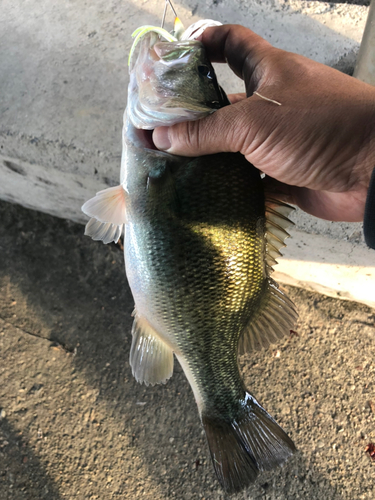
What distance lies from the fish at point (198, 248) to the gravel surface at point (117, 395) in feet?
2.48

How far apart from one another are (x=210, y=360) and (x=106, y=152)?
47.0 inches

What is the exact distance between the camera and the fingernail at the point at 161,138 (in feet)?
4.13

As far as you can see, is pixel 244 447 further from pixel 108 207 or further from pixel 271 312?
pixel 108 207

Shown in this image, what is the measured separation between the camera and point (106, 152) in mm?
1923

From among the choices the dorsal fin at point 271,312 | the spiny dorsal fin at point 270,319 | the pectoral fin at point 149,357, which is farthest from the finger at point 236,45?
the pectoral fin at point 149,357

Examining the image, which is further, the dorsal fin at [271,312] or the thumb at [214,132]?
the dorsal fin at [271,312]

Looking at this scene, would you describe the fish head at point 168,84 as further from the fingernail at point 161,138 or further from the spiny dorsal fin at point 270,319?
the spiny dorsal fin at point 270,319

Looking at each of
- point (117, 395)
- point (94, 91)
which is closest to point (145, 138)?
point (94, 91)

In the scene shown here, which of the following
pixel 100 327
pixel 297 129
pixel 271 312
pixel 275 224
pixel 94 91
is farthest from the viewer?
pixel 100 327

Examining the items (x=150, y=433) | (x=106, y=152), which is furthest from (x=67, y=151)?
(x=150, y=433)

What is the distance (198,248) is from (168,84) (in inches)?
22.5

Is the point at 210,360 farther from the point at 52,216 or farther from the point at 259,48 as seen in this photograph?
the point at 52,216

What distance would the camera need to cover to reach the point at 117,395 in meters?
2.19

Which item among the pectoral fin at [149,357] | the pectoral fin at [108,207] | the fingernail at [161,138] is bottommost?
the pectoral fin at [149,357]
